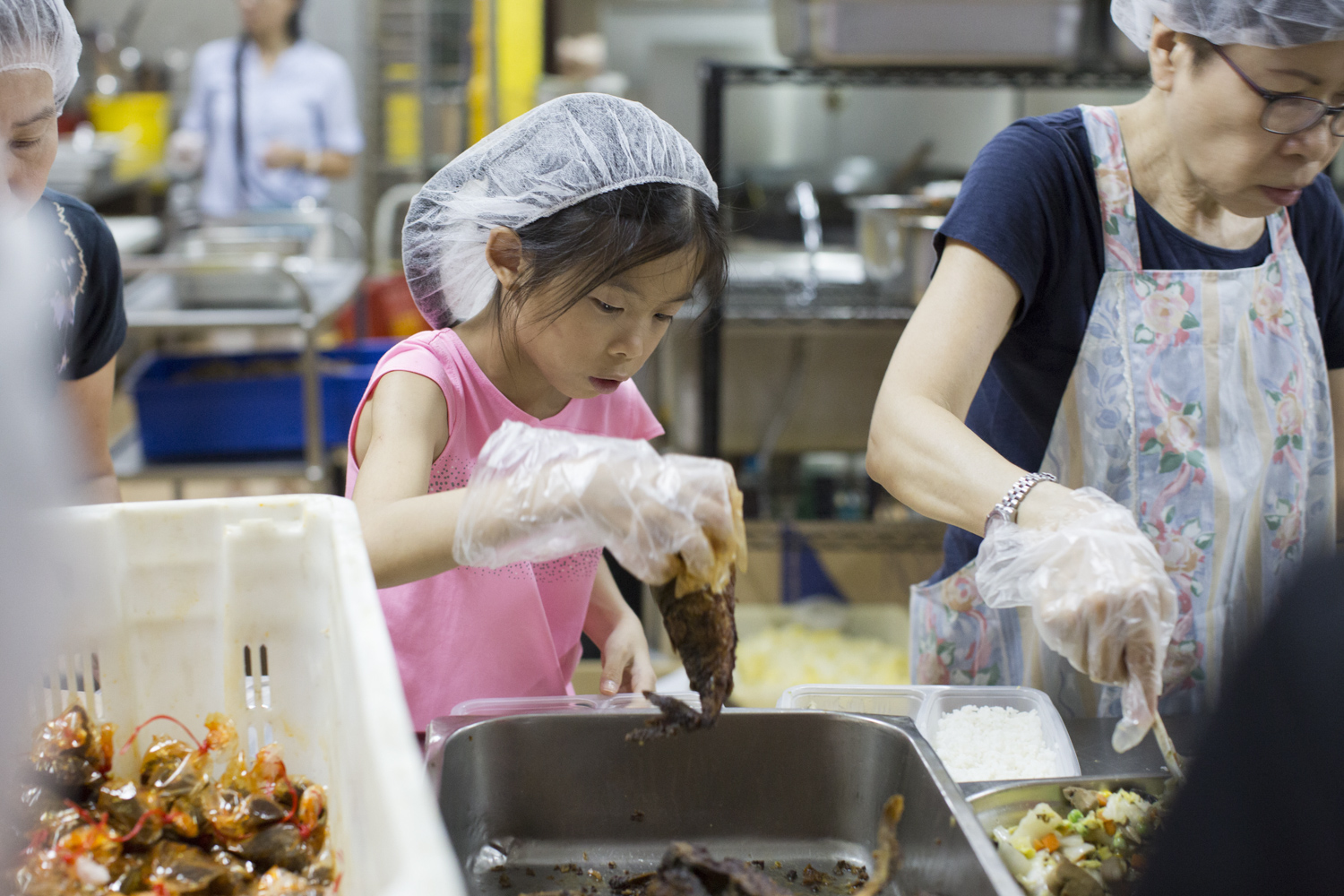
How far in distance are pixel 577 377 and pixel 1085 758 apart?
0.64m

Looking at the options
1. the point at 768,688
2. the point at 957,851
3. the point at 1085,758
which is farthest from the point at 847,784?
the point at 768,688

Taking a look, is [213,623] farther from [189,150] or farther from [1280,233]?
[189,150]

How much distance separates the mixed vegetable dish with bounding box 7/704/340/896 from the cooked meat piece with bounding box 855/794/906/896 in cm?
38

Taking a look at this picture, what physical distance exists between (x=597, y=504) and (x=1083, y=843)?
1.67 feet

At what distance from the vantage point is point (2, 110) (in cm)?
108

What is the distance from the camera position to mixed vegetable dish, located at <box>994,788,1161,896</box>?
859 mm

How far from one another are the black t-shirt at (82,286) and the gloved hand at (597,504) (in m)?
0.78

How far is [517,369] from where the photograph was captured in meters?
1.18

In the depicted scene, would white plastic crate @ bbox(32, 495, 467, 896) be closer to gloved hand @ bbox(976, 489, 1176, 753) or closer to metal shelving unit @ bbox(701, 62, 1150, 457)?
gloved hand @ bbox(976, 489, 1176, 753)

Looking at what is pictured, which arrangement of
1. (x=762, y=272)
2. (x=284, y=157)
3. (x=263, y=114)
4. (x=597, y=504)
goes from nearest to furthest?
(x=597, y=504) → (x=762, y=272) → (x=284, y=157) → (x=263, y=114)

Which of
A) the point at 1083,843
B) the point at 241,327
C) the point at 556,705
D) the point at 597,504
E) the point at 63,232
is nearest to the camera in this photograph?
the point at 597,504

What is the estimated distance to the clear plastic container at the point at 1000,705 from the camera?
1.10m

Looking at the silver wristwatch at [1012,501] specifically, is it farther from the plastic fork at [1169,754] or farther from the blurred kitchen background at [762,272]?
the blurred kitchen background at [762,272]

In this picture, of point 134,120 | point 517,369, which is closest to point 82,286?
point 517,369
